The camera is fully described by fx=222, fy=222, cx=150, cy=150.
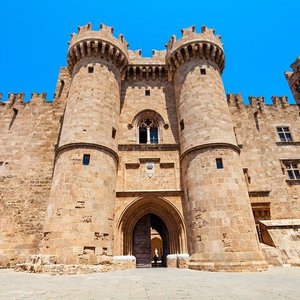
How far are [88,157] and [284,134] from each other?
537 inches

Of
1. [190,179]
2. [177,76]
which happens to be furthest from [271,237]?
[177,76]

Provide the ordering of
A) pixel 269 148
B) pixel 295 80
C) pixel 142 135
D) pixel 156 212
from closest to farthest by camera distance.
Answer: pixel 156 212, pixel 142 135, pixel 269 148, pixel 295 80

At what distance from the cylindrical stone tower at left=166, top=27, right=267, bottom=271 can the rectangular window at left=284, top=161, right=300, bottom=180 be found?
5306mm

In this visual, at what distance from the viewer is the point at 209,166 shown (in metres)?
11.1

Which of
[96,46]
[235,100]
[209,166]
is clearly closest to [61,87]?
[96,46]

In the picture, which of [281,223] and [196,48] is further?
[196,48]

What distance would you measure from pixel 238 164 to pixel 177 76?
24.4 feet

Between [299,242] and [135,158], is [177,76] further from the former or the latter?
[299,242]

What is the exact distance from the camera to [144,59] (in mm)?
16812

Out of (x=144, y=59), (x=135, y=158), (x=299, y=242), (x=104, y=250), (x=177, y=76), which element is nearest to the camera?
(x=104, y=250)

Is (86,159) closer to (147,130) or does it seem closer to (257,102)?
(147,130)

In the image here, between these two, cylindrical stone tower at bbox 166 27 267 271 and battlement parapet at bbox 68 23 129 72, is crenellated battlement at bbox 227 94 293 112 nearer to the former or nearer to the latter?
cylindrical stone tower at bbox 166 27 267 271

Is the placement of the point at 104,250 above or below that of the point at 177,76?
below

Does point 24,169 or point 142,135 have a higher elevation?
point 142,135
